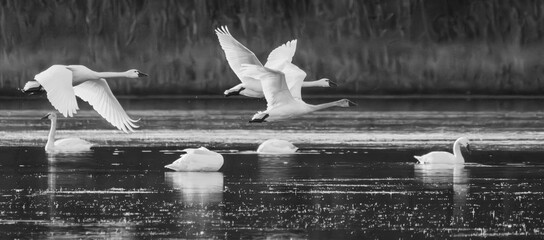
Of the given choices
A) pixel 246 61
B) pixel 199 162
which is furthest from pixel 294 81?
pixel 199 162

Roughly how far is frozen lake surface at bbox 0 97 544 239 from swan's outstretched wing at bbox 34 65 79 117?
3.05 feet

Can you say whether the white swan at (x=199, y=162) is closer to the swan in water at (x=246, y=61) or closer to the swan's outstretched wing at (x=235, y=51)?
the swan in water at (x=246, y=61)

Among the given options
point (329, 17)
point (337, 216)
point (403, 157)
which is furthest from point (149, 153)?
point (329, 17)

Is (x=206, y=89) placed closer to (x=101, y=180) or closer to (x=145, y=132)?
(x=145, y=132)

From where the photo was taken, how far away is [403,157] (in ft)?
81.2

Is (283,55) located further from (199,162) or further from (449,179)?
(449,179)

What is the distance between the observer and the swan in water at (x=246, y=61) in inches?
905

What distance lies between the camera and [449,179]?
20812mm

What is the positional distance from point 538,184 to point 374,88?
32.8 metres

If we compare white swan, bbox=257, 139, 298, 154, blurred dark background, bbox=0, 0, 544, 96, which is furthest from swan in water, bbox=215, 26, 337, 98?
blurred dark background, bbox=0, 0, 544, 96

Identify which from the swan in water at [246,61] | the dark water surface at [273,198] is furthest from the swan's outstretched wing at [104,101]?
the swan in water at [246,61]

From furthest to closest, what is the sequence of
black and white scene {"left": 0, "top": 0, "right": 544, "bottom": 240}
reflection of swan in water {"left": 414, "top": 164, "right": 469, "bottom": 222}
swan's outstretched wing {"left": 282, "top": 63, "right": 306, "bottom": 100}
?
swan's outstretched wing {"left": 282, "top": 63, "right": 306, "bottom": 100} → reflection of swan in water {"left": 414, "top": 164, "right": 469, "bottom": 222} → black and white scene {"left": 0, "top": 0, "right": 544, "bottom": 240}

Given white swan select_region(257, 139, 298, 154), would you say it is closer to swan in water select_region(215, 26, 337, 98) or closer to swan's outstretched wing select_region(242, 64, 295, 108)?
swan in water select_region(215, 26, 337, 98)

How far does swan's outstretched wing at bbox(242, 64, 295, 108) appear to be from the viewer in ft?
71.8
